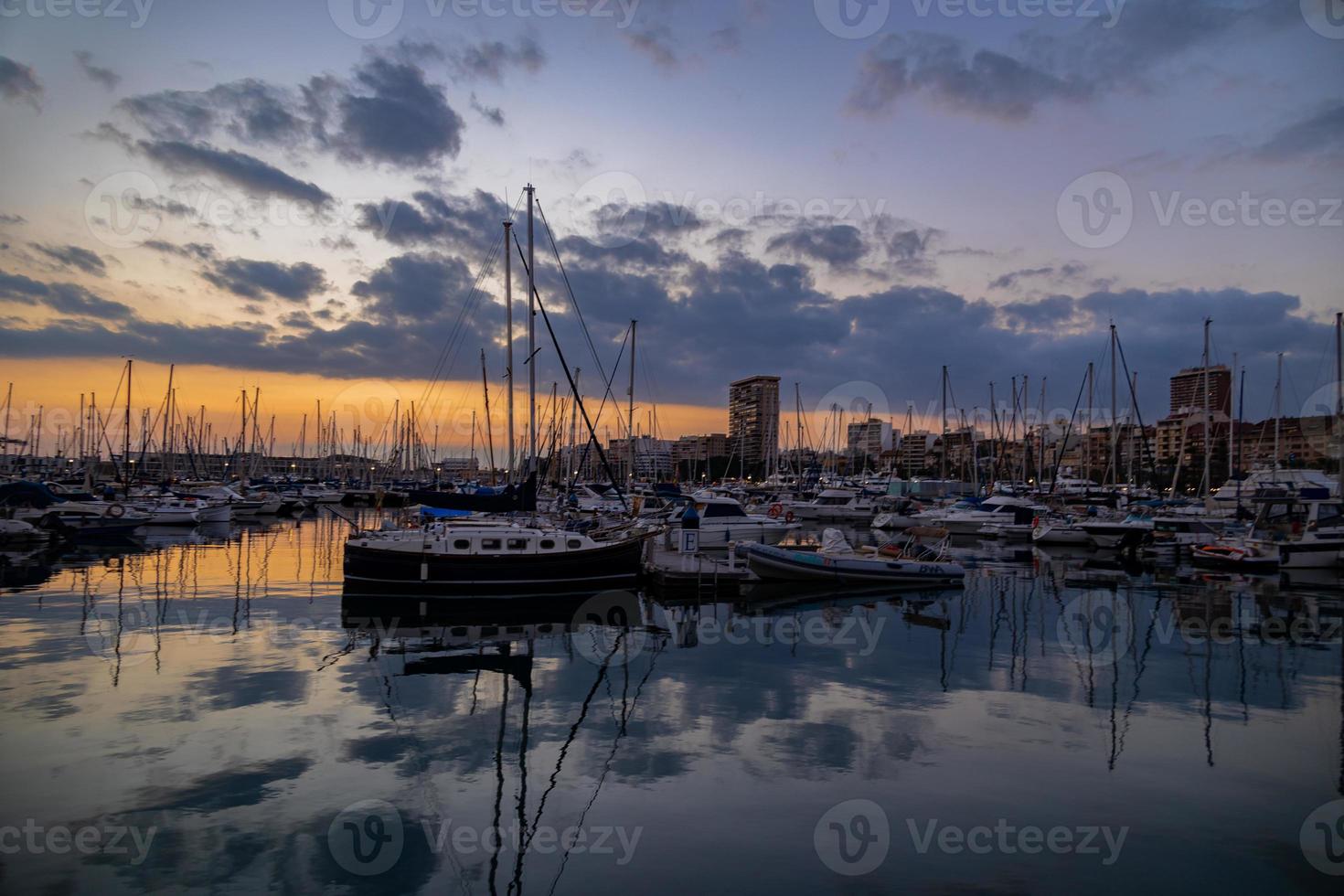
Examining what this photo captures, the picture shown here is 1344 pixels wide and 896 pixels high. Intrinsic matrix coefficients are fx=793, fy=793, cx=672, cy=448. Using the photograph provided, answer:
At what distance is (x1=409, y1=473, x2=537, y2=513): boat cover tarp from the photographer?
86.9ft

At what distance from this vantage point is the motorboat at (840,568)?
87.9 feet

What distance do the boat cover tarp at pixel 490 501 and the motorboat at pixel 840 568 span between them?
25.0 feet

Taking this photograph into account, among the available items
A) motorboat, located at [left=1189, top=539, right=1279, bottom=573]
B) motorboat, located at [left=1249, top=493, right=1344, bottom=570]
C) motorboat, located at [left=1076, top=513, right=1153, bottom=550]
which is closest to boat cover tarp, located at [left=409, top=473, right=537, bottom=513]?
motorboat, located at [left=1189, top=539, right=1279, bottom=573]

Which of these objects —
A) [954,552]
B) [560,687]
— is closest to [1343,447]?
[954,552]

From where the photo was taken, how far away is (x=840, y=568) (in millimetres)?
26984

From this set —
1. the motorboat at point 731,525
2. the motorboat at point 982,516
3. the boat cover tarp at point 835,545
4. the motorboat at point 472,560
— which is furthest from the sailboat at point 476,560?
the motorboat at point 982,516

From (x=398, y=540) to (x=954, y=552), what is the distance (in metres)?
30.3

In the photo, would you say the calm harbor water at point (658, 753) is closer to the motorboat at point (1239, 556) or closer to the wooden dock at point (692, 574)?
the wooden dock at point (692, 574)

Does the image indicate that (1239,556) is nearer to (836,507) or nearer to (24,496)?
(836,507)

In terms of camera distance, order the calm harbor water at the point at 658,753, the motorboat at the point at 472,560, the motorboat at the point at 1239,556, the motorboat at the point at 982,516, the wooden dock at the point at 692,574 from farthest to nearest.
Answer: the motorboat at the point at 982,516 < the motorboat at the point at 1239,556 < the wooden dock at the point at 692,574 < the motorboat at the point at 472,560 < the calm harbor water at the point at 658,753

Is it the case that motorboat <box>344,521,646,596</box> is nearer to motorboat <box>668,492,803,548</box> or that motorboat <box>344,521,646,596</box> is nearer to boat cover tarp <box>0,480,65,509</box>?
motorboat <box>668,492,803,548</box>

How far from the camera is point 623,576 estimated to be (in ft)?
83.8

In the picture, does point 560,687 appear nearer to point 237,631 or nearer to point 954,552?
point 237,631

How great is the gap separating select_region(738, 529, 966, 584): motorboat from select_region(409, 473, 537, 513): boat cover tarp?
7.63m
